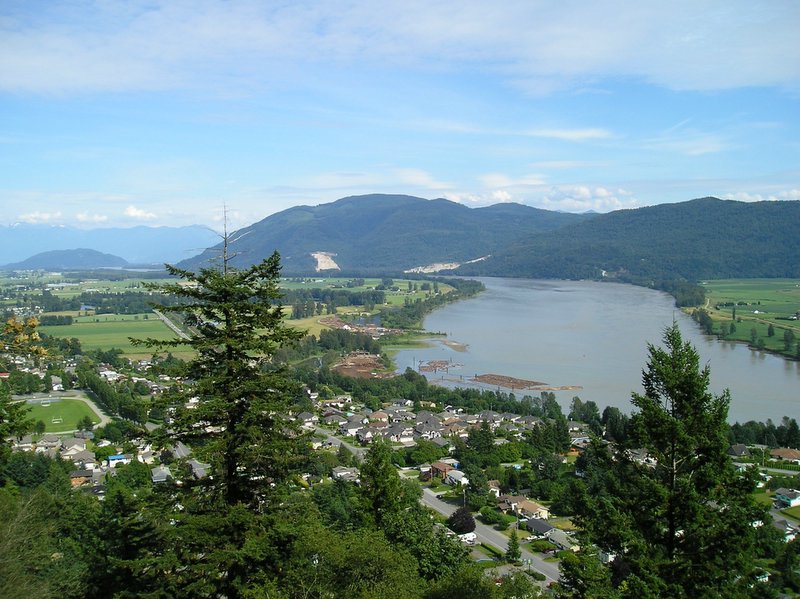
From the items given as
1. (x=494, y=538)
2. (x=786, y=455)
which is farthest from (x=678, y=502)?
(x=786, y=455)

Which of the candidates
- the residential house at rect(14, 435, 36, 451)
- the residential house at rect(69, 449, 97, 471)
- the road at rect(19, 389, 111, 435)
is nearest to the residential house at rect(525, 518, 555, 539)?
the residential house at rect(69, 449, 97, 471)

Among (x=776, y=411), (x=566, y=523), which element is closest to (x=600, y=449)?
(x=566, y=523)

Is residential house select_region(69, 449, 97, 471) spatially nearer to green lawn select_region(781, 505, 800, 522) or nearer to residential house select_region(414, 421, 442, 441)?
residential house select_region(414, 421, 442, 441)

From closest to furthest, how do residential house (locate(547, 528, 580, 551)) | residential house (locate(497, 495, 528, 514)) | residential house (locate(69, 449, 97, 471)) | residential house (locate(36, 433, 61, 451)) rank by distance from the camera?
residential house (locate(547, 528, 580, 551)), residential house (locate(497, 495, 528, 514)), residential house (locate(69, 449, 97, 471)), residential house (locate(36, 433, 61, 451))

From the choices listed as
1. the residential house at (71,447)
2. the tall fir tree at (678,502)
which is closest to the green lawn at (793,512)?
the tall fir tree at (678,502)

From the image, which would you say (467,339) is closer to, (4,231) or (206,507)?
(206,507)

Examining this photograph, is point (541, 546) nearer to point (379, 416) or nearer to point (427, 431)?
point (427, 431)
